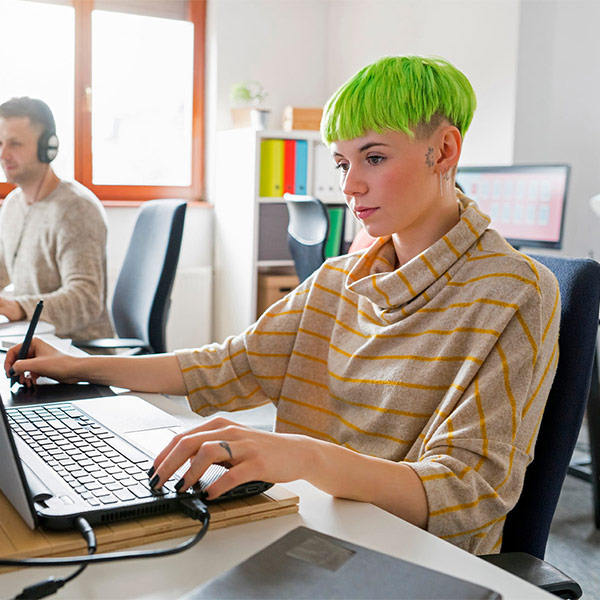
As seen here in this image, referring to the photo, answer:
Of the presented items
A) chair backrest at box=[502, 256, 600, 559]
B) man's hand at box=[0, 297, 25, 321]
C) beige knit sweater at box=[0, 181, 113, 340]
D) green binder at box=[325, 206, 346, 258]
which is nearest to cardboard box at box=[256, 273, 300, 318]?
green binder at box=[325, 206, 346, 258]

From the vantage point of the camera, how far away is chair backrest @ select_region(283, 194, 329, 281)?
3.05 m

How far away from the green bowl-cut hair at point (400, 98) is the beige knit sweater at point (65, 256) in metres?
1.32

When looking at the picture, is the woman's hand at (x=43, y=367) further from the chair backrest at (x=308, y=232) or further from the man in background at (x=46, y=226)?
the chair backrest at (x=308, y=232)

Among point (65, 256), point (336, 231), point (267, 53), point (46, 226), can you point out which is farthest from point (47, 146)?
point (267, 53)

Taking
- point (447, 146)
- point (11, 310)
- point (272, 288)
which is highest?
point (447, 146)

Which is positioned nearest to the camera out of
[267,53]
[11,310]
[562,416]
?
[562,416]

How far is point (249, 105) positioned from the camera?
419 centimetres

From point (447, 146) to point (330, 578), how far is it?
0.67 meters

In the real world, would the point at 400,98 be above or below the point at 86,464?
above

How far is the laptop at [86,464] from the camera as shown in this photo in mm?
694

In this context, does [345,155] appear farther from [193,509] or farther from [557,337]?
[193,509]

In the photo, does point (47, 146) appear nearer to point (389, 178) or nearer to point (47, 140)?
point (47, 140)

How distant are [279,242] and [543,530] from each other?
317 centimetres

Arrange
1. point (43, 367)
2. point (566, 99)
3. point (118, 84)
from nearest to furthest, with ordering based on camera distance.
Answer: point (43, 367)
point (566, 99)
point (118, 84)
